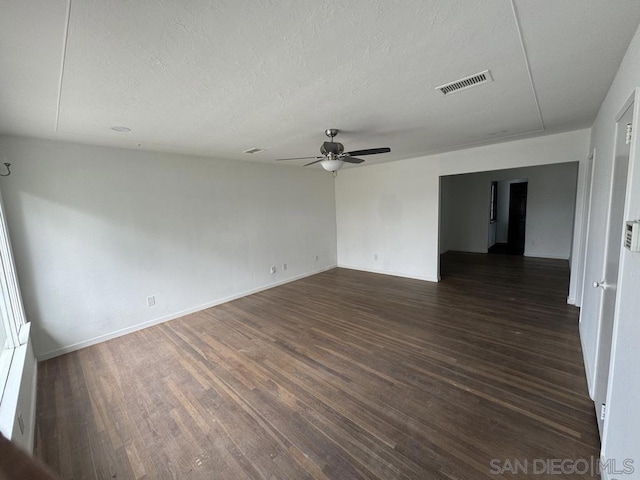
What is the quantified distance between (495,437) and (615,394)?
2.47 feet

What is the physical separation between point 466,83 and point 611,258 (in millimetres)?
1578

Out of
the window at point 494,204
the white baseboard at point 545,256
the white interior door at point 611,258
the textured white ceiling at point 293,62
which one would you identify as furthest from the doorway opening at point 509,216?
the white interior door at point 611,258

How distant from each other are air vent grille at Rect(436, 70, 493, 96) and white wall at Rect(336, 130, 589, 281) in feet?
9.29

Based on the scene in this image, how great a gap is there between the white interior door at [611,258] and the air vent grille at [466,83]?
82cm

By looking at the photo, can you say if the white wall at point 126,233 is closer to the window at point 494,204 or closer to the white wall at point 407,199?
the white wall at point 407,199

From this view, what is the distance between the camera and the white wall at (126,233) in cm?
301

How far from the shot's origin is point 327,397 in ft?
7.52

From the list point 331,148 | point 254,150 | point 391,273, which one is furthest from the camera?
point 391,273

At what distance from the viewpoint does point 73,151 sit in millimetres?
3197

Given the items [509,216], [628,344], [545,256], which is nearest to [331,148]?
[628,344]

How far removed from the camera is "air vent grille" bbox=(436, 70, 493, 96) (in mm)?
1953

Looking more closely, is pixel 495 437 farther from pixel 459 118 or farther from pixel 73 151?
pixel 73 151

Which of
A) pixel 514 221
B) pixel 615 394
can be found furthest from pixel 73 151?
pixel 514 221

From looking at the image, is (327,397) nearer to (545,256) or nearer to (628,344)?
(628,344)
